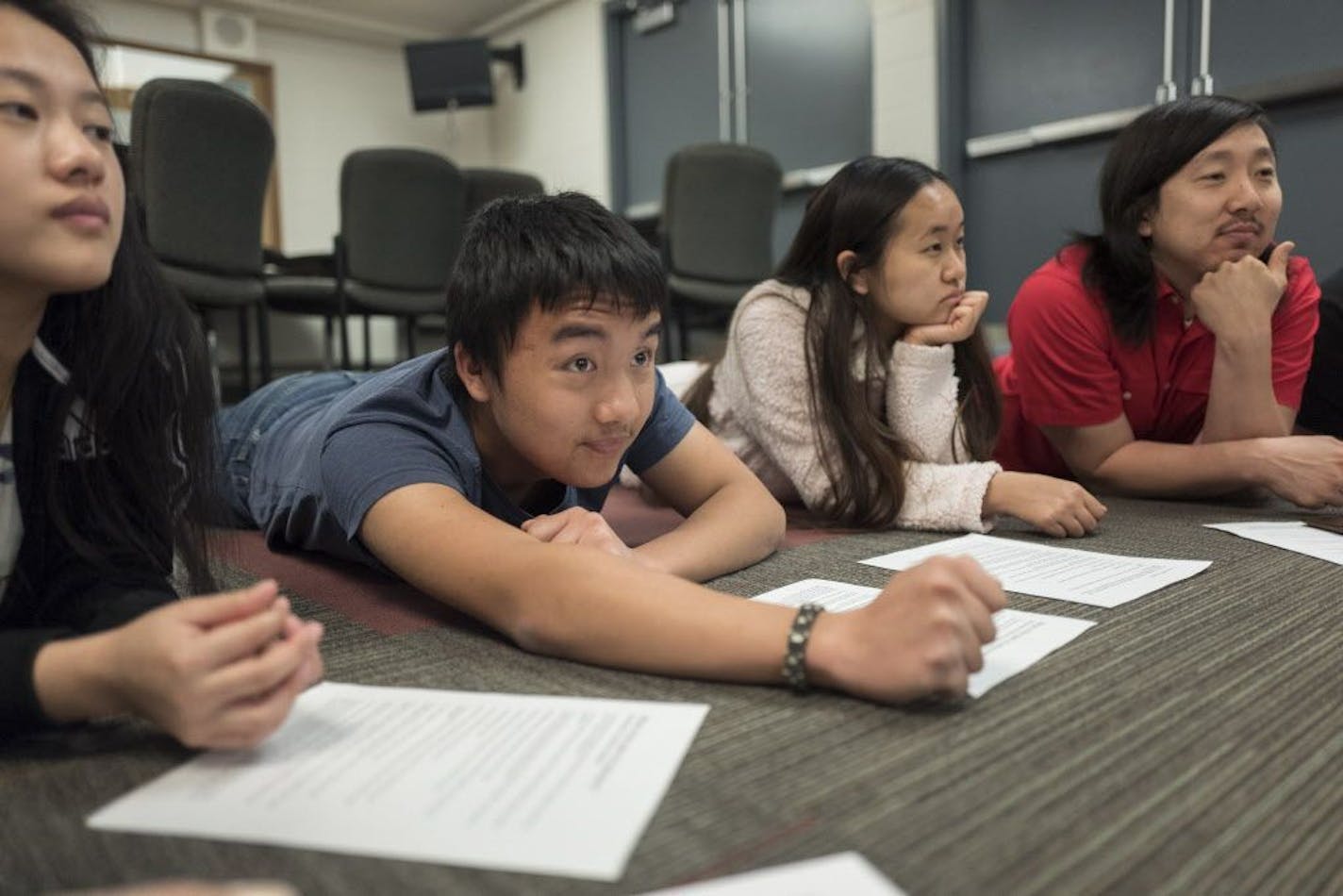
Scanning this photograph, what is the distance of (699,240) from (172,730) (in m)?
3.44

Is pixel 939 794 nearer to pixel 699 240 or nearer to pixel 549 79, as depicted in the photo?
pixel 699 240

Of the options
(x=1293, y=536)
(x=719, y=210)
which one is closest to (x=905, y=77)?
(x=719, y=210)

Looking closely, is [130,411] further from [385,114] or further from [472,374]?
[385,114]

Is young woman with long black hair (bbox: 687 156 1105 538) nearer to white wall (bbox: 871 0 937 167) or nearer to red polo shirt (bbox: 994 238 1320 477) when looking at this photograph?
red polo shirt (bbox: 994 238 1320 477)

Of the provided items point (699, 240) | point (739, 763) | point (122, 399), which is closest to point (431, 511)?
point (122, 399)

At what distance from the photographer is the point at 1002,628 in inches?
37.7

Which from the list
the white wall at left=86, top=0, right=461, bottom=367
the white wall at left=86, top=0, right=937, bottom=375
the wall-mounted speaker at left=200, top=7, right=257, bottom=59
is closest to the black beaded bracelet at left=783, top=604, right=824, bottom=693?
the white wall at left=86, top=0, right=937, bottom=375

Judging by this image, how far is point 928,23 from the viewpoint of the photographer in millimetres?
4223

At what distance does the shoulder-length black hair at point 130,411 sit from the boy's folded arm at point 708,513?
0.48 meters

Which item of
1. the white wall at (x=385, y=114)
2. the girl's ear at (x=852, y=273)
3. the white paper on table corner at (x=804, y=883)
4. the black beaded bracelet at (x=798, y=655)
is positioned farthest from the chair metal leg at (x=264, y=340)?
the white paper on table corner at (x=804, y=883)

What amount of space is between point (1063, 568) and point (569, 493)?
2.14 feet

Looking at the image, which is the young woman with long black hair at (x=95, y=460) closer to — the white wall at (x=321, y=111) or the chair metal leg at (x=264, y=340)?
the chair metal leg at (x=264, y=340)

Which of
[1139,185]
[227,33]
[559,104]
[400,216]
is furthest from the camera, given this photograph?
[559,104]

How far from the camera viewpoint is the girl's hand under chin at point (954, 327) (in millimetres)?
1614
